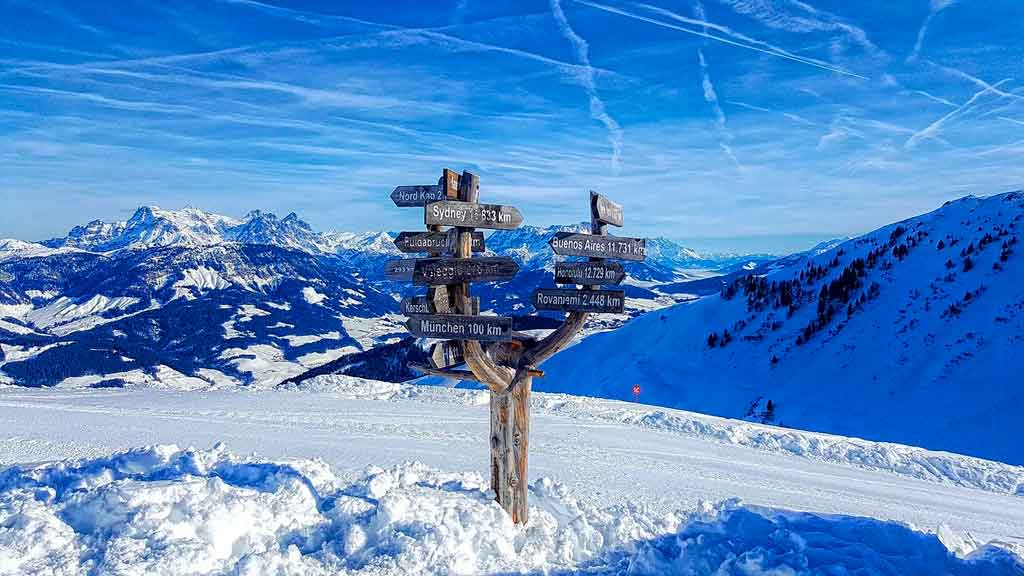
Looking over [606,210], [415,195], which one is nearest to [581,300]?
[606,210]

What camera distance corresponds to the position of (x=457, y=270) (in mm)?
8000

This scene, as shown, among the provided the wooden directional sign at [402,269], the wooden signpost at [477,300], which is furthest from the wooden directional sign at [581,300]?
the wooden directional sign at [402,269]

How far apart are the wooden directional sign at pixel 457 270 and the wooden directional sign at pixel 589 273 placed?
0.92 metres

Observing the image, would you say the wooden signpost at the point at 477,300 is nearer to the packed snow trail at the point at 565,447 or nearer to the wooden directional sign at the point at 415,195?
the wooden directional sign at the point at 415,195

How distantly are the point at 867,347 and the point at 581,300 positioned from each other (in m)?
44.0

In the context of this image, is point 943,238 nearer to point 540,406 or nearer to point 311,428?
point 540,406

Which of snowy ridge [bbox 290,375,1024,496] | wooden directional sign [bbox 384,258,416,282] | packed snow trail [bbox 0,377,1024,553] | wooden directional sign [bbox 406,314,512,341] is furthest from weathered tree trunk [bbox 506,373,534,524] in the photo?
snowy ridge [bbox 290,375,1024,496]

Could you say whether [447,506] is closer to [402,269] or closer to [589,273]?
[402,269]

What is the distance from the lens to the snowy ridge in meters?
15.2

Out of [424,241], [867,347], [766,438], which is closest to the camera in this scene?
[424,241]

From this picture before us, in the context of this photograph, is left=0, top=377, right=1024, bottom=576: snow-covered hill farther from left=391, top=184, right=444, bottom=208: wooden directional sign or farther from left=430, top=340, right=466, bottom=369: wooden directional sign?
left=391, top=184, right=444, bottom=208: wooden directional sign

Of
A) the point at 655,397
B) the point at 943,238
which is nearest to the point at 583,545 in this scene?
the point at 655,397

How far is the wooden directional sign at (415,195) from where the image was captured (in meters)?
8.22

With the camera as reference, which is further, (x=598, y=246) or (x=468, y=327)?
(x=598, y=246)
